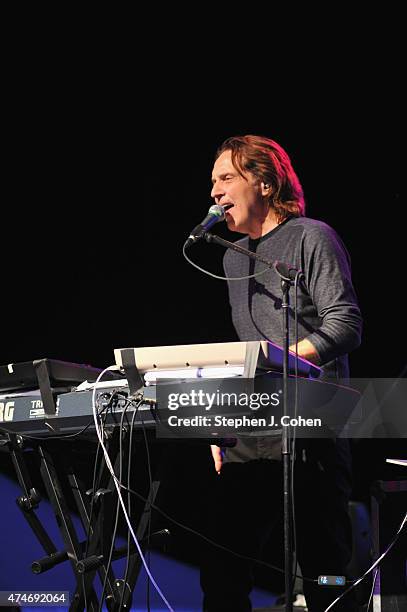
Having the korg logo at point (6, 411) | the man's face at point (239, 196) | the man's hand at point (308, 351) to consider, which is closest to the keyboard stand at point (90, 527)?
the korg logo at point (6, 411)

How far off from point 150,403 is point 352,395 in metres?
0.63

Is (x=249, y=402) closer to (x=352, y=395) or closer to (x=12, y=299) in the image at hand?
(x=352, y=395)

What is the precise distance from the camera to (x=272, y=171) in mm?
2807

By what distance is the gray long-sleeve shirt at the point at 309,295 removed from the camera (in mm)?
2287

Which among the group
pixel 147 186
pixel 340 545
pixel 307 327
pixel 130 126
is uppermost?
pixel 130 126

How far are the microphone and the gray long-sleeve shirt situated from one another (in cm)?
29

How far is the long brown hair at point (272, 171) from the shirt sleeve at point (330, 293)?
280 mm

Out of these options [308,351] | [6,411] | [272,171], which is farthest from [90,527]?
[272,171]

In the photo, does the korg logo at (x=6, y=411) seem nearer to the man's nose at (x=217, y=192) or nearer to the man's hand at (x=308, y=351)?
the man's hand at (x=308, y=351)

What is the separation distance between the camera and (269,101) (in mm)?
3707

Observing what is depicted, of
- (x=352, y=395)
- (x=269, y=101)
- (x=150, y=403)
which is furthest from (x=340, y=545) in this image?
(x=269, y=101)

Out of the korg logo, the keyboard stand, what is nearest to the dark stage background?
the keyboard stand

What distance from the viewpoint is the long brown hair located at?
2.78m

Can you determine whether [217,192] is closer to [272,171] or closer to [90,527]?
[272,171]
